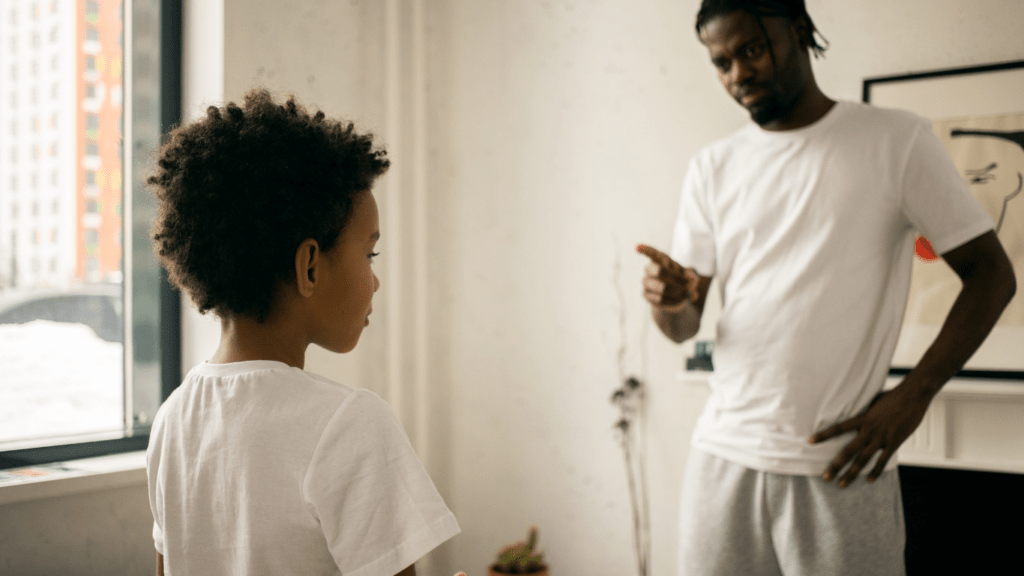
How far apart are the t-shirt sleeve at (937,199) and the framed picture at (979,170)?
2.29 feet

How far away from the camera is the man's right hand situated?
3.67 feet

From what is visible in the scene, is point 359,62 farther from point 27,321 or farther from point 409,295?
point 27,321

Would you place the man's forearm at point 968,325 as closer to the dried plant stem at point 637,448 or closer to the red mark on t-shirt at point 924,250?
the red mark on t-shirt at point 924,250

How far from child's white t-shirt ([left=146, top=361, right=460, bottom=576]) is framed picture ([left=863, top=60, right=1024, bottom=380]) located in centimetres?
149

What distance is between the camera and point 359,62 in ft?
7.09

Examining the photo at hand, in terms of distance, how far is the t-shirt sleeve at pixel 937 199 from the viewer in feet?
3.21

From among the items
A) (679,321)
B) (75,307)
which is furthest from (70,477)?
(679,321)

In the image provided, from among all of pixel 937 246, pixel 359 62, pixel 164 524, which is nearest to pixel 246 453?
pixel 164 524

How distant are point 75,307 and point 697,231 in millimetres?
1550

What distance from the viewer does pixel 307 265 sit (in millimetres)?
655

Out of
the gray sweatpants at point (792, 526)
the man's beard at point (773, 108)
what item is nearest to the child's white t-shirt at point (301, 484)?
the gray sweatpants at point (792, 526)

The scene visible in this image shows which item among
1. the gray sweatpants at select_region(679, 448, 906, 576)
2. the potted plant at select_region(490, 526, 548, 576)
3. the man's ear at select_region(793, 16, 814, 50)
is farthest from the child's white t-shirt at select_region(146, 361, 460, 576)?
the potted plant at select_region(490, 526, 548, 576)

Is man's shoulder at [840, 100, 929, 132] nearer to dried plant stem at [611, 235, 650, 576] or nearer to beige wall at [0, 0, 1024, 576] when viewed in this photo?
beige wall at [0, 0, 1024, 576]

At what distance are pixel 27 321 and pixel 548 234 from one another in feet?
4.71
